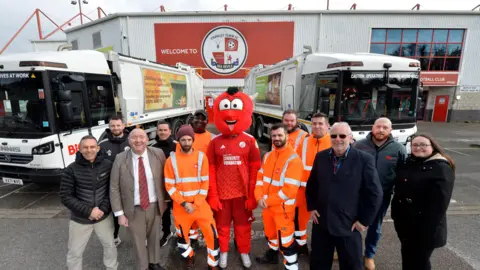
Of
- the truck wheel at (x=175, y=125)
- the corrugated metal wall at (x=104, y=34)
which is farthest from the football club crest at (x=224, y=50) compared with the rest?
the truck wheel at (x=175, y=125)

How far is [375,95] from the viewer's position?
193 inches

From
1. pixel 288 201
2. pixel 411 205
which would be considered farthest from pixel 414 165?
pixel 288 201

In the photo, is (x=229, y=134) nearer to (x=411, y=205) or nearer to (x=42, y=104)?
(x=411, y=205)

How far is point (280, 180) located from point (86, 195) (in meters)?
1.89

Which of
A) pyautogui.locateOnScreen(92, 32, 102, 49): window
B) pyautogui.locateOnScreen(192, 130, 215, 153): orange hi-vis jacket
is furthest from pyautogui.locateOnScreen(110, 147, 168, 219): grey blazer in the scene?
pyautogui.locateOnScreen(92, 32, 102, 49): window

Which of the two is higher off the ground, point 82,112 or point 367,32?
point 367,32

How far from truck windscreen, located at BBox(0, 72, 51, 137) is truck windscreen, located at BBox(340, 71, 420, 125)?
5.41 metres

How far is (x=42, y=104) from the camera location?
4.01 metres

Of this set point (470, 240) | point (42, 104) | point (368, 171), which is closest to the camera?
point (368, 171)

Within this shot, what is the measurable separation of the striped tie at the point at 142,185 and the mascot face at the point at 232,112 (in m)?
0.92

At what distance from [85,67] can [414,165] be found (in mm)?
5505

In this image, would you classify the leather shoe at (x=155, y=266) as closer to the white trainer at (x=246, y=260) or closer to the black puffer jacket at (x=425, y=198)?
the white trainer at (x=246, y=260)

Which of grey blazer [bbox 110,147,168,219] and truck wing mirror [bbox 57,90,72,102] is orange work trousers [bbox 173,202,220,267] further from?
truck wing mirror [bbox 57,90,72,102]

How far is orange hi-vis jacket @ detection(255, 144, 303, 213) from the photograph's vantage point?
2.39 meters
